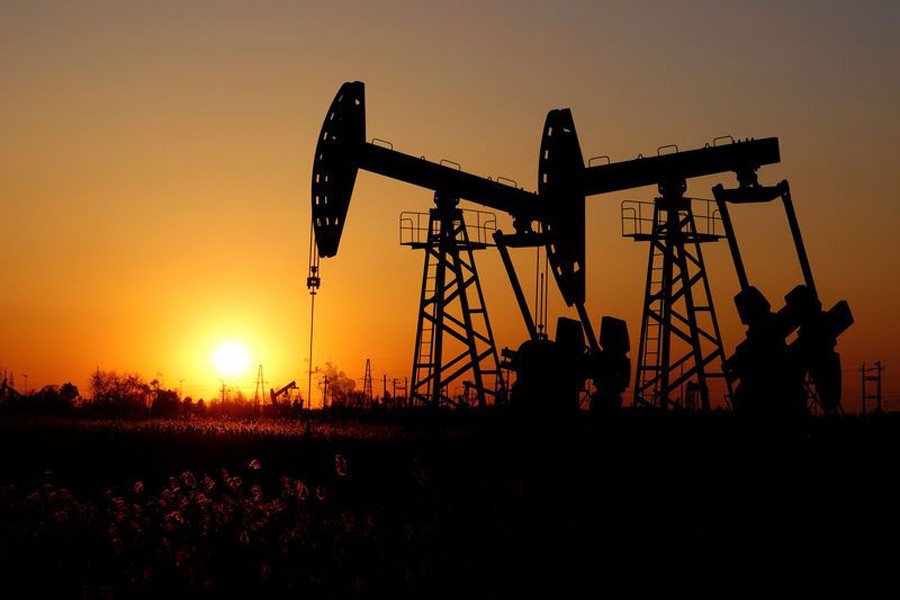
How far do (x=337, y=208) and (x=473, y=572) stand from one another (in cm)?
1725

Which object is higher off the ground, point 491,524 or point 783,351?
point 783,351

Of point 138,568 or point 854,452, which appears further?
point 854,452

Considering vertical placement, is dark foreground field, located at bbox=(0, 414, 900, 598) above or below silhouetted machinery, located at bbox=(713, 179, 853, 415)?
below

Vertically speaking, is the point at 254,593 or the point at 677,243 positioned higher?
the point at 677,243

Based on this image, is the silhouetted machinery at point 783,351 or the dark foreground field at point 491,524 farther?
the silhouetted machinery at point 783,351

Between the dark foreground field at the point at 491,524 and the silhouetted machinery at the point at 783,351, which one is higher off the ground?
the silhouetted machinery at the point at 783,351

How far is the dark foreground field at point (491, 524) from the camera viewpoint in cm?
1022

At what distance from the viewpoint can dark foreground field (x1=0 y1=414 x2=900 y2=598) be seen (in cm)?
1022

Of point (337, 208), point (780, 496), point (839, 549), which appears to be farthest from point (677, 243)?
point (839, 549)

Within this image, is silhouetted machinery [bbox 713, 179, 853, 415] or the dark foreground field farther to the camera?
silhouetted machinery [bbox 713, 179, 853, 415]

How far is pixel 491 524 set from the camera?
1180cm

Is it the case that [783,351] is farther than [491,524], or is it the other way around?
[783,351]

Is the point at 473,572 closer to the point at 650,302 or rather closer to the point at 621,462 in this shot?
the point at 621,462

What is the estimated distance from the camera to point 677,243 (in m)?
35.0
